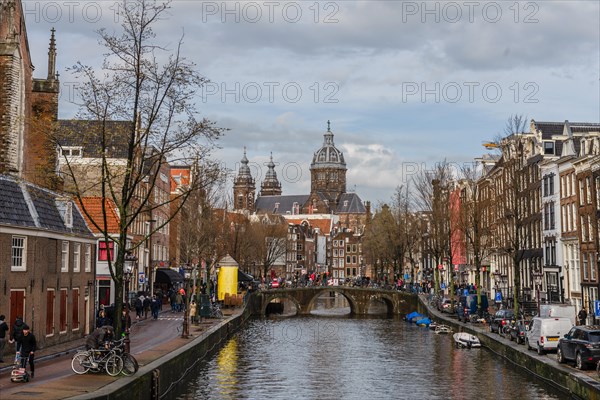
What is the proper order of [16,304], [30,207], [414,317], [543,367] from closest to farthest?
1. [16,304]
2. [543,367]
3. [30,207]
4. [414,317]

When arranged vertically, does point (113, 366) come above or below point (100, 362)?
below

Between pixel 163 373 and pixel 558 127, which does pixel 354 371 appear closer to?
pixel 163 373

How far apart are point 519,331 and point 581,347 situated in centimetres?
1243

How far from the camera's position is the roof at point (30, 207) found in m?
34.8

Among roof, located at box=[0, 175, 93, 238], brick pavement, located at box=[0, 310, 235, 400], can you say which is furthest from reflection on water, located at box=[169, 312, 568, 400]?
roof, located at box=[0, 175, 93, 238]

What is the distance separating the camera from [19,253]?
35469mm

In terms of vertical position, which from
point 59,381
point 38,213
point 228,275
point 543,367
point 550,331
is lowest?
point 543,367

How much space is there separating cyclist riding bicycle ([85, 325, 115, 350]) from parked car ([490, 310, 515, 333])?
94.9 feet

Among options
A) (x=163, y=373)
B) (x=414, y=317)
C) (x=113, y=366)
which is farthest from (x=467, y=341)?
(x=113, y=366)

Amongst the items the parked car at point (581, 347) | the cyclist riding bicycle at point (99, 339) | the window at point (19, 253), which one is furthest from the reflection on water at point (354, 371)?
the window at point (19, 253)

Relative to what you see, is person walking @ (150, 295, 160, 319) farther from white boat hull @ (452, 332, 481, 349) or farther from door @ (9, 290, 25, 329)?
door @ (9, 290, 25, 329)

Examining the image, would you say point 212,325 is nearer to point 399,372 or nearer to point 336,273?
point 399,372

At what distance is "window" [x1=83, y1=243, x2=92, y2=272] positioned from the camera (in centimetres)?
4500

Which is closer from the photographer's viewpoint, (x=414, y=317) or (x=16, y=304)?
(x=16, y=304)
